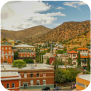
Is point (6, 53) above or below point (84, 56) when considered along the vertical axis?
above

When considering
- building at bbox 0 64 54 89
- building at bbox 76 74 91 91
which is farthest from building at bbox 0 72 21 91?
building at bbox 0 64 54 89

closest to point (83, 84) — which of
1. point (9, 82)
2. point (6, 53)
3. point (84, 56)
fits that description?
point (9, 82)

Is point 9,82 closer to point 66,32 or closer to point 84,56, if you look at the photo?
point 84,56

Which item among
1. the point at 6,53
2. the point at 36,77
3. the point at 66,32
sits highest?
the point at 66,32

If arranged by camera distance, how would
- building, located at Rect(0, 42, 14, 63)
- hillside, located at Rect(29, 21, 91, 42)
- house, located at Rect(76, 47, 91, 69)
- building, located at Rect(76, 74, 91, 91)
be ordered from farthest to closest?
hillside, located at Rect(29, 21, 91, 42)
building, located at Rect(0, 42, 14, 63)
house, located at Rect(76, 47, 91, 69)
building, located at Rect(76, 74, 91, 91)

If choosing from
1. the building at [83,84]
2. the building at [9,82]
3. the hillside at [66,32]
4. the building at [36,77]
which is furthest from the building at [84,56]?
the hillside at [66,32]

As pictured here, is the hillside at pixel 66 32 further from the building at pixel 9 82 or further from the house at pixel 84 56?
the building at pixel 9 82

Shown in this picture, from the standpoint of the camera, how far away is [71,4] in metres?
105

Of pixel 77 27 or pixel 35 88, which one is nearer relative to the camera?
pixel 35 88

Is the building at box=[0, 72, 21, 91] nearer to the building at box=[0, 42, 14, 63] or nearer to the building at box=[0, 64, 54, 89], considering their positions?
the building at box=[0, 64, 54, 89]

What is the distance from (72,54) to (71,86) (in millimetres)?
22125

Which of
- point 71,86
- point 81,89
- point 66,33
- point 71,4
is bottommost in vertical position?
point 71,86

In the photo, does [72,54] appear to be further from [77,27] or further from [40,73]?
[77,27]

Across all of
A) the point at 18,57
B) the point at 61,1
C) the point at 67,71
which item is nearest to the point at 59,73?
the point at 67,71
